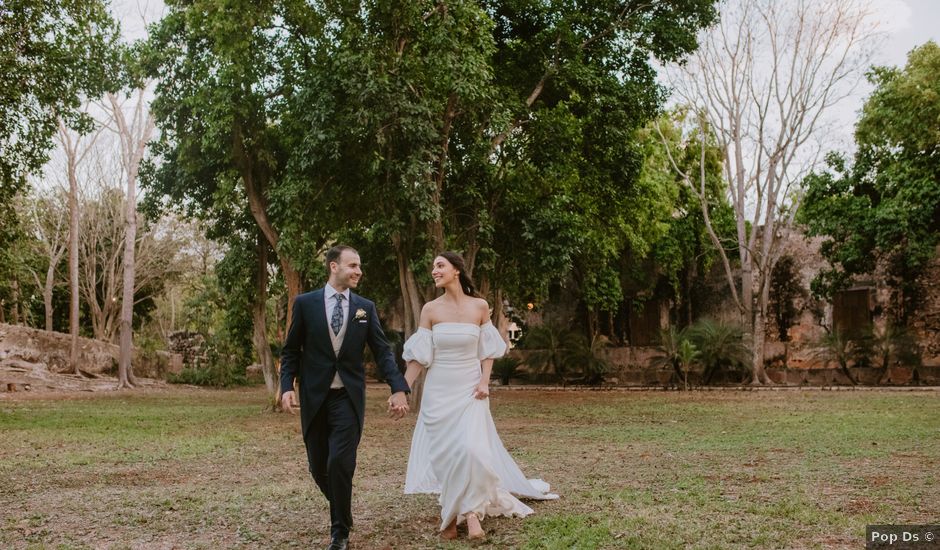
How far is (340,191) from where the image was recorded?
1947 centimetres

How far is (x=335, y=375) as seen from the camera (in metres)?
5.91

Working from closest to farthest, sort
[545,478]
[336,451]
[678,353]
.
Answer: [336,451]
[545,478]
[678,353]

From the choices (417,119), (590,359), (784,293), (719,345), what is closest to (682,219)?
(784,293)

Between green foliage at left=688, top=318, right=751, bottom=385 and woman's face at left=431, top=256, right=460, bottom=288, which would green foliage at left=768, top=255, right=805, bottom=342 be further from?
woman's face at left=431, top=256, right=460, bottom=288

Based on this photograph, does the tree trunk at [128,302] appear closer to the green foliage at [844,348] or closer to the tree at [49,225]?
the tree at [49,225]

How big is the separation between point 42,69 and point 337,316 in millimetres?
14943

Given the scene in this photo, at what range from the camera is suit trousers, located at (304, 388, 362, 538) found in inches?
225

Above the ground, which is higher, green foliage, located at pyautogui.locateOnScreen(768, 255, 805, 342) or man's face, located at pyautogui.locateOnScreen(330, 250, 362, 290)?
green foliage, located at pyautogui.locateOnScreen(768, 255, 805, 342)

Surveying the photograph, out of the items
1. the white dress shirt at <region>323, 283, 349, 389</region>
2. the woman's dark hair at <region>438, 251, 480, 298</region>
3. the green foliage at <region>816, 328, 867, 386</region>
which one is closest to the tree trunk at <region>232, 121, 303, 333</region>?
the woman's dark hair at <region>438, 251, 480, 298</region>

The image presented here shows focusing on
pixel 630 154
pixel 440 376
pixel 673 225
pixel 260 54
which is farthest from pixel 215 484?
pixel 673 225

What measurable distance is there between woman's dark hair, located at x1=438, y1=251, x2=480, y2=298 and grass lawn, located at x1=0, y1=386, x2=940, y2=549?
1819 mm

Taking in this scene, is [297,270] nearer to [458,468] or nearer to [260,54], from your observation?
[260,54]

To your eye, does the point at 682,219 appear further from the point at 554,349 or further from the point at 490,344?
the point at 490,344

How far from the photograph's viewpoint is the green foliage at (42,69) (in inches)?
684
